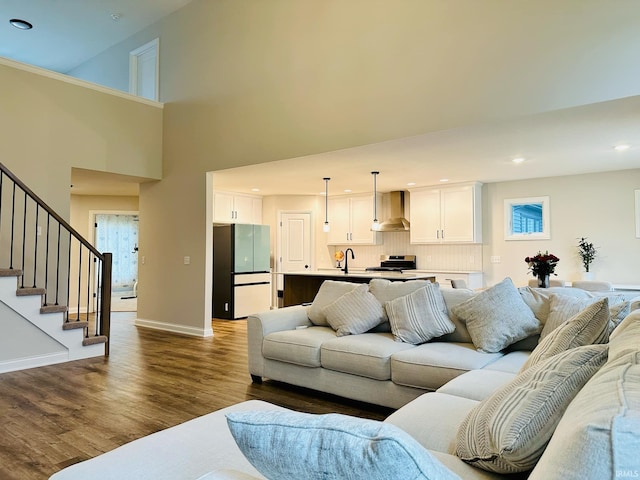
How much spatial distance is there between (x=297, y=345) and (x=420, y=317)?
103 centimetres

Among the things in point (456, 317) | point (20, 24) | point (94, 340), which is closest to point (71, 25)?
point (20, 24)

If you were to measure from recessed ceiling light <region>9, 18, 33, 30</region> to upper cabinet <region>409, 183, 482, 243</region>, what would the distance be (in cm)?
735

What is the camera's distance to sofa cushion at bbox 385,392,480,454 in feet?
5.36

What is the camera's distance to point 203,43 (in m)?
6.57

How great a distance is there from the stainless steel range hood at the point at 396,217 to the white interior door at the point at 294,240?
5.60ft

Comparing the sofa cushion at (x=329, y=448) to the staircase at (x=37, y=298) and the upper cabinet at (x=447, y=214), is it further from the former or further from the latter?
the upper cabinet at (x=447, y=214)

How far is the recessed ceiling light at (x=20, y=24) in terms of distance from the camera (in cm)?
732

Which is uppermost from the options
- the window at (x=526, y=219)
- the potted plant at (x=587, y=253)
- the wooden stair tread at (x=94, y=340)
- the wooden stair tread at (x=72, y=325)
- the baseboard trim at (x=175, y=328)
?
the window at (x=526, y=219)

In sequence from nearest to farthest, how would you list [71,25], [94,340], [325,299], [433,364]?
[433,364]
[325,299]
[94,340]
[71,25]

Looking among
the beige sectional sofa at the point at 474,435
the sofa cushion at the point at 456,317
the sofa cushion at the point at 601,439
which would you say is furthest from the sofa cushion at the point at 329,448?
the sofa cushion at the point at 456,317

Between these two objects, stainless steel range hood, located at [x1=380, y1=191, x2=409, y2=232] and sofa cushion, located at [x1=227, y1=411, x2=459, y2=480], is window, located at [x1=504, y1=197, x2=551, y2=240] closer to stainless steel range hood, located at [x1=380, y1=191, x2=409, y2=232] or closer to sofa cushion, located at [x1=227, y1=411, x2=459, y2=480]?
stainless steel range hood, located at [x1=380, y1=191, x2=409, y2=232]

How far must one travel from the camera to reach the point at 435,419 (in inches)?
71.2

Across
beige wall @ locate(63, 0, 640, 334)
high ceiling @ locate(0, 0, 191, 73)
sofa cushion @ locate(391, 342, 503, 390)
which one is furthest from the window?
high ceiling @ locate(0, 0, 191, 73)

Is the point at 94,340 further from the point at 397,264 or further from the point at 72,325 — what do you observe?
the point at 397,264
